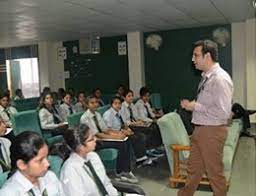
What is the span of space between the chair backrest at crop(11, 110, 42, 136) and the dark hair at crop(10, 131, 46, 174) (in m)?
2.79

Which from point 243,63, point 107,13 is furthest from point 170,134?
point 243,63

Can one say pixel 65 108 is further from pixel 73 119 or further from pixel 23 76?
pixel 23 76

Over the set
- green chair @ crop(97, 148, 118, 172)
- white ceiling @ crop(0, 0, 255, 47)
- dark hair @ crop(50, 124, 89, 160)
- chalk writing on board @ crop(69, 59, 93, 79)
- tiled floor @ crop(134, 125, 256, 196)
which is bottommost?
tiled floor @ crop(134, 125, 256, 196)

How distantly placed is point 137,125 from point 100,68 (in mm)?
4907

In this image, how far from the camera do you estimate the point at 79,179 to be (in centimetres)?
239

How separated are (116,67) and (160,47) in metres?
1.38

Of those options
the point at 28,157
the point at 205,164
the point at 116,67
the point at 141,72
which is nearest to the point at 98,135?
the point at 205,164

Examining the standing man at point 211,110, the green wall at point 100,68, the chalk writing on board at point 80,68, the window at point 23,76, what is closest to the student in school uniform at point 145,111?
the standing man at point 211,110

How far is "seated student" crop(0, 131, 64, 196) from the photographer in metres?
1.86

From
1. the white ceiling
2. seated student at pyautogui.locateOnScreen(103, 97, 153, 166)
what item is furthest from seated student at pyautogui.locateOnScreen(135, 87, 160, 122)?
the white ceiling

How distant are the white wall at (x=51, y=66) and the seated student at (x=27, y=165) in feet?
29.0

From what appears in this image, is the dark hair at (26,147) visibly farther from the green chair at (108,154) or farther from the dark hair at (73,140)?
the green chair at (108,154)

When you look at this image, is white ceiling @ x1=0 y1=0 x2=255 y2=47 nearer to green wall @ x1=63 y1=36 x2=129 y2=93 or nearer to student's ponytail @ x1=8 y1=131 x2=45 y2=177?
green wall @ x1=63 y1=36 x2=129 y2=93

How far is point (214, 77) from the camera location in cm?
296
